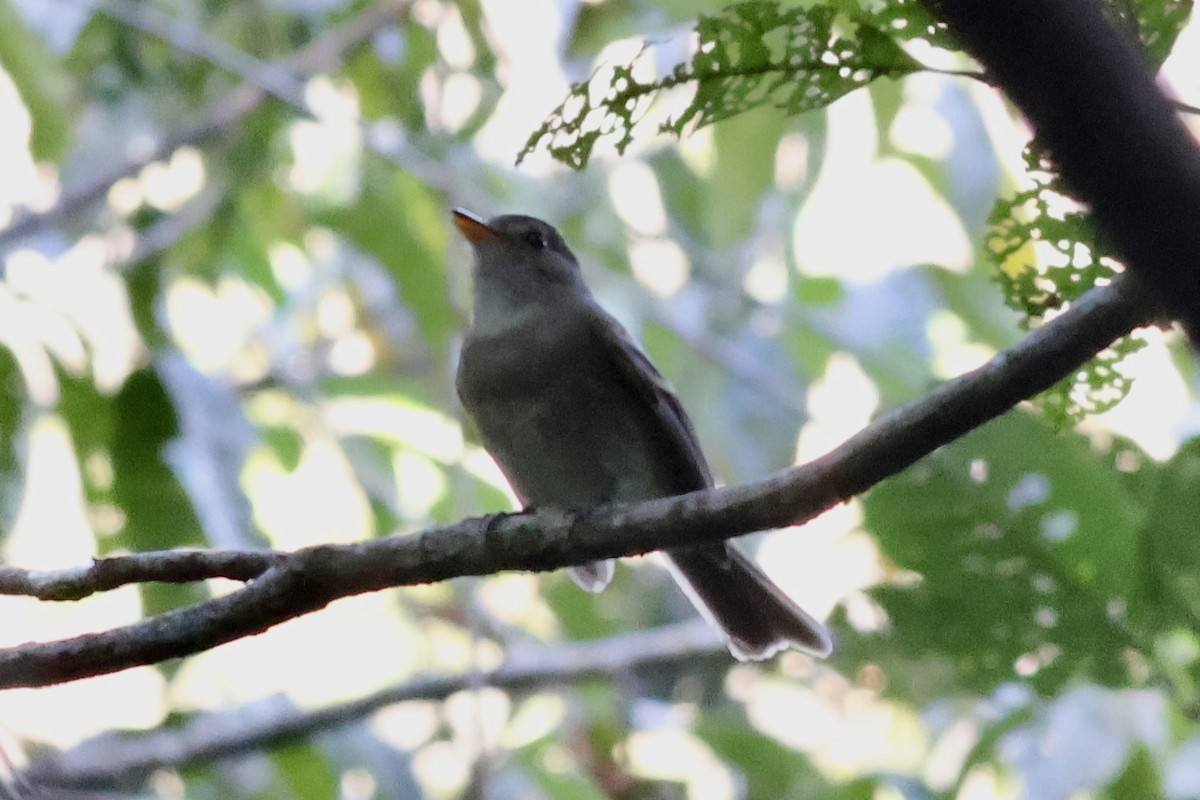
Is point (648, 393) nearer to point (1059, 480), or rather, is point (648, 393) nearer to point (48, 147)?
point (1059, 480)

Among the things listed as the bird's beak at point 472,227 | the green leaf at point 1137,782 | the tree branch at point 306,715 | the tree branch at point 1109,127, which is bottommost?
the green leaf at point 1137,782

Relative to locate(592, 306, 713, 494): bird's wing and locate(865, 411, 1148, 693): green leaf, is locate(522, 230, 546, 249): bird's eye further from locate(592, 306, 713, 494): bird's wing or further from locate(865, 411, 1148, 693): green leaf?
locate(865, 411, 1148, 693): green leaf

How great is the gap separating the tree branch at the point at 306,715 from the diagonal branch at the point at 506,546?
1783mm

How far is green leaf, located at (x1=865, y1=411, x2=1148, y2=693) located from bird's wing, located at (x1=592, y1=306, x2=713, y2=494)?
0.74 meters

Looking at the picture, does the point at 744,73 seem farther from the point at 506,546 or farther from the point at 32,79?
the point at 32,79

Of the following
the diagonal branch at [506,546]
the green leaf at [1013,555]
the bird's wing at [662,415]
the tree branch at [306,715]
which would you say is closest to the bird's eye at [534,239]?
the bird's wing at [662,415]

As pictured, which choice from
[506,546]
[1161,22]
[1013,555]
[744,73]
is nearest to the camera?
[1161,22]

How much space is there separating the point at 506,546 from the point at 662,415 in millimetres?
1264

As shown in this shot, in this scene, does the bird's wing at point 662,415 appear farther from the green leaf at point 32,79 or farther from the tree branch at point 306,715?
the green leaf at point 32,79

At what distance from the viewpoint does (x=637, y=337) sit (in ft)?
15.2

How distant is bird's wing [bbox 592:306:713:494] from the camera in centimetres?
343

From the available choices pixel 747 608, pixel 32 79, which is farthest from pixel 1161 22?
pixel 32 79

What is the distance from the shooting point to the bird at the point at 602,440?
3.38 meters

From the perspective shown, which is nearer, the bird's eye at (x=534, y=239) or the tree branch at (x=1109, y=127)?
the tree branch at (x=1109, y=127)
